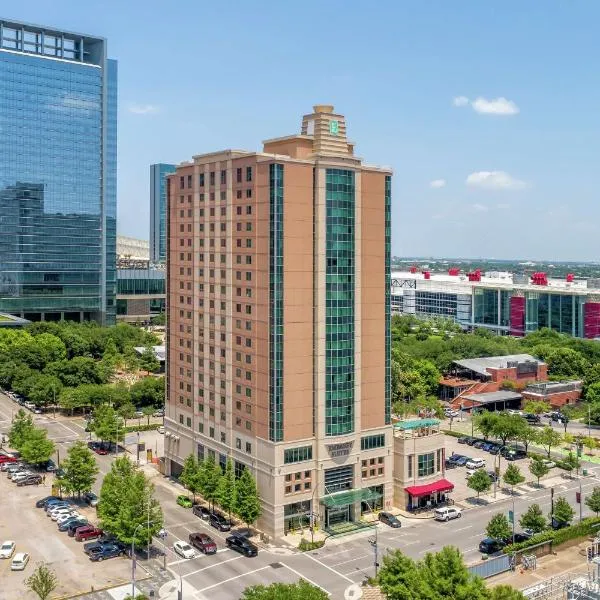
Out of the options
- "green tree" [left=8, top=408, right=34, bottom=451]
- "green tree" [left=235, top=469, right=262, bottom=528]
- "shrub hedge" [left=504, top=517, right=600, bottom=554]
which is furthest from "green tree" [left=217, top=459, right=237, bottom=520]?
"green tree" [left=8, top=408, right=34, bottom=451]

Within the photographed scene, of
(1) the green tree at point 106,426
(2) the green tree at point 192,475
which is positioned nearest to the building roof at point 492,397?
(1) the green tree at point 106,426

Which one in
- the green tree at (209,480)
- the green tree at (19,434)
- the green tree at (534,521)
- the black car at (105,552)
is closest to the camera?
the black car at (105,552)

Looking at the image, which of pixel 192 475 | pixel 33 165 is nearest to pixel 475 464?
pixel 192 475

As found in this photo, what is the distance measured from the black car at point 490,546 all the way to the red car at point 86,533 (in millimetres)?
36111

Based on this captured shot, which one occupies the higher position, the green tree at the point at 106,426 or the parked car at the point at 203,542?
the green tree at the point at 106,426

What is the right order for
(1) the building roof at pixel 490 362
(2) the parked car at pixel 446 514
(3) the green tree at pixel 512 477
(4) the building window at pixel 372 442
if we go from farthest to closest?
1. (1) the building roof at pixel 490 362
2. (3) the green tree at pixel 512 477
3. (4) the building window at pixel 372 442
4. (2) the parked car at pixel 446 514

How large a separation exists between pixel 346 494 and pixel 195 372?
23.2m

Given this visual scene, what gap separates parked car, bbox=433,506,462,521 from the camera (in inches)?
2980

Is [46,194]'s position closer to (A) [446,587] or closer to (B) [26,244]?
(B) [26,244]

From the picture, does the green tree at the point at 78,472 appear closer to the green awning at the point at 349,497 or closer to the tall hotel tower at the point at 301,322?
the tall hotel tower at the point at 301,322

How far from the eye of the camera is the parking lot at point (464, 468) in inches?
3378

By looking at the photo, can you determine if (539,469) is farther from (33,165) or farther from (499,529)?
(33,165)

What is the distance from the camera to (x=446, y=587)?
152ft

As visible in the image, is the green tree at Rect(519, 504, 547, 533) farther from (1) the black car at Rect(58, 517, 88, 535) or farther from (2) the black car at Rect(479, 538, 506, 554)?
(1) the black car at Rect(58, 517, 88, 535)
